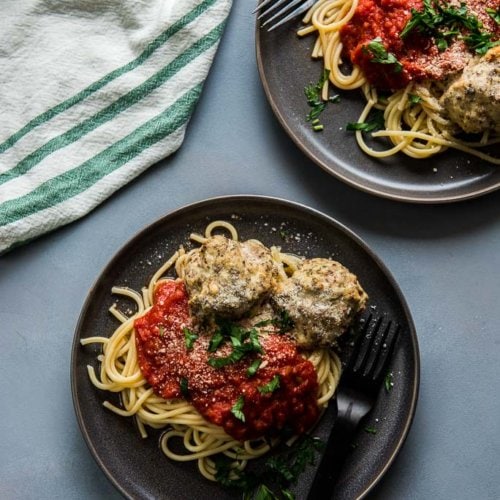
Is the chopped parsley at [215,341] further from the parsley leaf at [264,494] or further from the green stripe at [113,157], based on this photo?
the green stripe at [113,157]

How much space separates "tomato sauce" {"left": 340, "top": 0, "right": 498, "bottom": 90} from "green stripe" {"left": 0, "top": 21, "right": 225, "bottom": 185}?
97 centimetres

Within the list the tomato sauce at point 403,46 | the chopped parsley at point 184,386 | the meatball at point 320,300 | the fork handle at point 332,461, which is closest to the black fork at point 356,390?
the fork handle at point 332,461

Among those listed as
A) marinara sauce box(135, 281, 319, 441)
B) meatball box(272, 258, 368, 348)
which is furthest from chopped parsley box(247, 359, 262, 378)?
meatball box(272, 258, 368, 348)

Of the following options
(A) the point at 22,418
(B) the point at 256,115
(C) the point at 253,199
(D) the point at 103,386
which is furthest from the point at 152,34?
(A) the point at 22,418

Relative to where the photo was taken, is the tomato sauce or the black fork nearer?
the black fork

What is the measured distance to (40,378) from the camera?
557 centimetres

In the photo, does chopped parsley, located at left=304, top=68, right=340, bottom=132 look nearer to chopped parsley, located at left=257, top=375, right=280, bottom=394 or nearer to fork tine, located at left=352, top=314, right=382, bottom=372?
fork tine, located at left=352, top=314, right=382, bottom=372

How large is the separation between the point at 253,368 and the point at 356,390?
2.27 ft

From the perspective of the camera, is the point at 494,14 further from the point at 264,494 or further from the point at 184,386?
the point at 264,494

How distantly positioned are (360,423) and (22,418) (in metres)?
2.24

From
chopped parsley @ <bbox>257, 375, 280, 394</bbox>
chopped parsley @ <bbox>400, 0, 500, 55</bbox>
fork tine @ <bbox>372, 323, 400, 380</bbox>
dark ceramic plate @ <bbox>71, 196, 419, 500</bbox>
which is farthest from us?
chopped parsley @ <bbox>400, 0, 500, 55</bbox>

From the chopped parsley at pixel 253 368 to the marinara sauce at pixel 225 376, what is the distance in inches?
0.9

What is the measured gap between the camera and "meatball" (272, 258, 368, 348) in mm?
4883

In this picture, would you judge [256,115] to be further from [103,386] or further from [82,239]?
[103,386]
